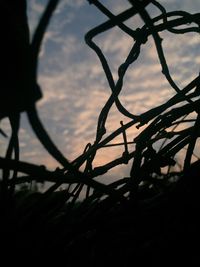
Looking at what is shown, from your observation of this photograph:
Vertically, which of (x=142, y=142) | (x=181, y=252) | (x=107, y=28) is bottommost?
(x=181, y=252)

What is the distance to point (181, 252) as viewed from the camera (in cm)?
51

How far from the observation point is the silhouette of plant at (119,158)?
45 cm

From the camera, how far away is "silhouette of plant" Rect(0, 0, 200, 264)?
0.45 meters

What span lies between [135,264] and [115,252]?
0.05m

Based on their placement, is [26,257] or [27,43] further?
[26,257]

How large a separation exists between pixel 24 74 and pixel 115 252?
0.38m

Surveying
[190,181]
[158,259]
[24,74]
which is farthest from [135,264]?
[24,74]

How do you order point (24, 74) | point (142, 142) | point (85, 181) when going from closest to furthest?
point (24, 74), point (85, 181), point (142, 142)

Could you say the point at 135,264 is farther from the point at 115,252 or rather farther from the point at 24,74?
the point at 24,74

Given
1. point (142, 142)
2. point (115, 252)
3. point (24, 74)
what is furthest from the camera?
point (142, 142)

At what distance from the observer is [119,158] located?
77cm

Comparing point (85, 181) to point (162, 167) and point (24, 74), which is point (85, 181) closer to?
point (24, 74)

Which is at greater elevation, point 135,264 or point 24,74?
point 24,74

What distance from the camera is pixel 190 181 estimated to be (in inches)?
22.3
